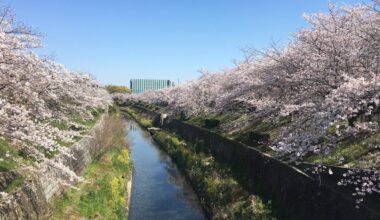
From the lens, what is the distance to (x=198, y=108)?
131 ft

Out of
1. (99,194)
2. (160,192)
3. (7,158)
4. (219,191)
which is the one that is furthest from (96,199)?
(160,192)

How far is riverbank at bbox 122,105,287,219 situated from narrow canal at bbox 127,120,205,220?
0.60 metres

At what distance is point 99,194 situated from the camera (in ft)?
55.8

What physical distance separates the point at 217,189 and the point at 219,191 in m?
0.34

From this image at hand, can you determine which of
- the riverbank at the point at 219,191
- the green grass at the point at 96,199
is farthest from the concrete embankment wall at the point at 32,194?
the riverbank at the point at 219,191

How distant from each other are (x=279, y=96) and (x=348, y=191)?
663 centimetres

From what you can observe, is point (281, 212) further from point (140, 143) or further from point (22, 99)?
point (140, 143)

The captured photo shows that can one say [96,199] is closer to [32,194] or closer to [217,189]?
[32,194]

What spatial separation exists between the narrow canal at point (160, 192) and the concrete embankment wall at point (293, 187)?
123 inches

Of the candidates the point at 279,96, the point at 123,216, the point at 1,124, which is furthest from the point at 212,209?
the point at 1,124

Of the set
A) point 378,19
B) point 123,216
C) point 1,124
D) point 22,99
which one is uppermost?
point 378,19

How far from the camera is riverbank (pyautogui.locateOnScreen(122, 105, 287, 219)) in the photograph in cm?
1470

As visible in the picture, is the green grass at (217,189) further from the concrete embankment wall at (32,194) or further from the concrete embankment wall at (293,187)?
the concrete embankment wall at (32,194)

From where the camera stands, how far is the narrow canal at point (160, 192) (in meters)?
18.7
